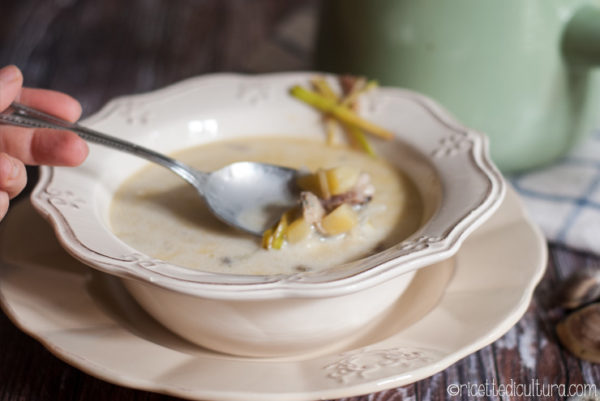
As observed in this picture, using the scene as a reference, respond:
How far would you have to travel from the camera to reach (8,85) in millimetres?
1173

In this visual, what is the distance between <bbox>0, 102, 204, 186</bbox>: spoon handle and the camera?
1.21 m

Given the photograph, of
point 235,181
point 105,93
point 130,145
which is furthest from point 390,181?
point 105,93

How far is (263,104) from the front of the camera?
63.3 inches

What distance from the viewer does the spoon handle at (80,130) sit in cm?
121

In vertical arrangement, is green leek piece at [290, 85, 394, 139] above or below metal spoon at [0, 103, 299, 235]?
above

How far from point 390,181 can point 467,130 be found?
0.19 metres

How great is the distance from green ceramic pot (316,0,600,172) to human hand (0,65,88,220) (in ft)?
2.80

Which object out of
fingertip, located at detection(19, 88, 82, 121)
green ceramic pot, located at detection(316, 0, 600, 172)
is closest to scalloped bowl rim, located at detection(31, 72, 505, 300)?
fingertip, located at detection(19, 88, 82, 121)

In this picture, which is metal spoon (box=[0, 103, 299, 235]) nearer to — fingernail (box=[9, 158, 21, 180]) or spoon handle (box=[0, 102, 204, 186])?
spoon handle (box=[0, 102, 204, 186])

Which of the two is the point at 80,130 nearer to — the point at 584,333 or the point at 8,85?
the point at 8,85

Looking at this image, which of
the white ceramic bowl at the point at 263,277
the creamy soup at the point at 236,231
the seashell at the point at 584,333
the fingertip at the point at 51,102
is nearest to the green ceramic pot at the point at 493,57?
the white ceramic bowl at the point at 263,277

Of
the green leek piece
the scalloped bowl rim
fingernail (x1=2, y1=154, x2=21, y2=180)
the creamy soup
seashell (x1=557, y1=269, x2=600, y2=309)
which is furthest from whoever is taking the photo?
the green leek piece

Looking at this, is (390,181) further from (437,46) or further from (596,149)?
(596,149)

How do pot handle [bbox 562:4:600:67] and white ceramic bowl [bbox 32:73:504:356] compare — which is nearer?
white ceramic bowl [bbox 32:73:504:356]
